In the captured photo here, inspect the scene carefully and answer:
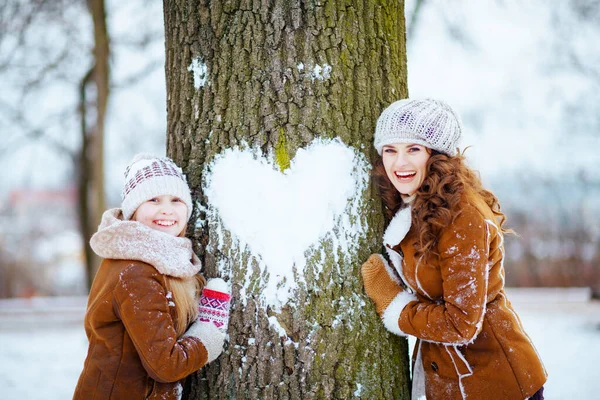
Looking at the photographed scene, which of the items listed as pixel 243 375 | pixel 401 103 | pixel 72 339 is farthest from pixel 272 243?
pixel 72 339

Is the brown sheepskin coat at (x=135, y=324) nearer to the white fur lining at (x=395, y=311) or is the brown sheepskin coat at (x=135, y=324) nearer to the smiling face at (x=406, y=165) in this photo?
the white fur lining at (x=395, y=311)

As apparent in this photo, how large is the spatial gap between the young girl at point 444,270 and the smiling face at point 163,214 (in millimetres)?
860

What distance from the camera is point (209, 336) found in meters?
2.19

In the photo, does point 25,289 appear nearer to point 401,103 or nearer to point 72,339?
point 72,339

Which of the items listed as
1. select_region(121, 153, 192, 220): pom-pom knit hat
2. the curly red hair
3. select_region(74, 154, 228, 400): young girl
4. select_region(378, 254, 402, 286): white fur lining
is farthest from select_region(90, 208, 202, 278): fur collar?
the curly red hair

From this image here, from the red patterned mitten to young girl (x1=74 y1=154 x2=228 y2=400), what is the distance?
0.01m

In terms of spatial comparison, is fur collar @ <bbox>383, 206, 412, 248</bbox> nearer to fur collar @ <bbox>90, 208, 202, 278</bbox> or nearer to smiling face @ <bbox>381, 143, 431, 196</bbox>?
smiling face @ <bbox>381, 143, 431, 196</bbox>

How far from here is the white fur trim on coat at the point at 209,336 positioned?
7.13 ft

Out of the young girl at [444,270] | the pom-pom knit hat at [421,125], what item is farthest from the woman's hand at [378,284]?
the pom-pom knit hat at [421,125]

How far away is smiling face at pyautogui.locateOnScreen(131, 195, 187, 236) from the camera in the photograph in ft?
7.41

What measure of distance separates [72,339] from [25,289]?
838 centimetres

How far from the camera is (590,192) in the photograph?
14.4 m

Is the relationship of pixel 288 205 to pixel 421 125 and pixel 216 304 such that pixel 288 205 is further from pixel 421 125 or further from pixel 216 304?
pixel 421 125

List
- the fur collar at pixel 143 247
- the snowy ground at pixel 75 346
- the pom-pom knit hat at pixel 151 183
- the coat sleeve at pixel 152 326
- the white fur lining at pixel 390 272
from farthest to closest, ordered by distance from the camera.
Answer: the snowy ground at pixel 75 346
the white fur lining at pixel 390 272
the pom-pom knit hat at pixel 151 183
the fur collar at pixel 143 247
the coat sleeve at pixel 152 326
